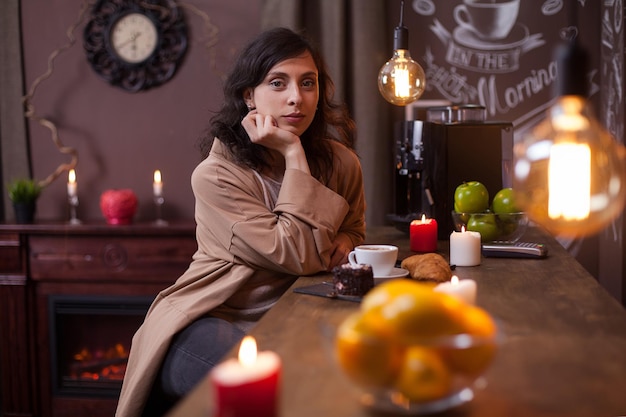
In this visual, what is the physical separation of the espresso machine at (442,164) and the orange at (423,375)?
1.69 meters

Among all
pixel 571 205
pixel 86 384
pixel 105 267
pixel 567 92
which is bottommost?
pixel 86 384

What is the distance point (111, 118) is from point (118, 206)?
0.64m

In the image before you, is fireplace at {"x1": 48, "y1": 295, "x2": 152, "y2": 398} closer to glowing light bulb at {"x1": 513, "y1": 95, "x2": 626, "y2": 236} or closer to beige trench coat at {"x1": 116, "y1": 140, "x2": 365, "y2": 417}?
beige trench coat at {"x1": 116, "y1": 140, "x2": 365, "y2": 417}

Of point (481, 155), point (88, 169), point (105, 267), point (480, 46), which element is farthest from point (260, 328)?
point (88, 169)

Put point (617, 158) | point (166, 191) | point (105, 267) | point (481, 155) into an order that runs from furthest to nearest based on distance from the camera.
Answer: point (166, 191), point (105, 267), point (481, 155), point (617, 158)

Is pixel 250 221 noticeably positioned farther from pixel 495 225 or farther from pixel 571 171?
pixel 571 171

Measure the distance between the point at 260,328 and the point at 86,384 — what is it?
2556 mm

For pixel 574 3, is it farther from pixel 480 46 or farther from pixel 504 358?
pixel 504 358

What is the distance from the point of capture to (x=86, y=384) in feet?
11.8

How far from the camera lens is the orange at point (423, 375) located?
86 cm

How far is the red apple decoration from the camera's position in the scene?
12.0 ft

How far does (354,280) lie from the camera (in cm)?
161

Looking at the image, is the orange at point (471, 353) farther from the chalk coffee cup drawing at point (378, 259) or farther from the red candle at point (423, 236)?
the red candle at point (423, 236)

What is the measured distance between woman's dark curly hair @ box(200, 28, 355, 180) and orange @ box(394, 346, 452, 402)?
141 centimetres
